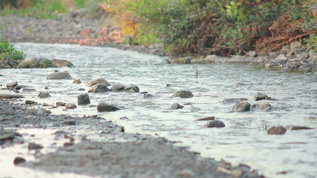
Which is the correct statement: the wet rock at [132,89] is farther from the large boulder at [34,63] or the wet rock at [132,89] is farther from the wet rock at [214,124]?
the large boulder at [34,63]

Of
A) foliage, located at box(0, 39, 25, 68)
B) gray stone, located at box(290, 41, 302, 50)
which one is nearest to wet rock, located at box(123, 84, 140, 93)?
foliage, located at box(0, 39, 25, 68)

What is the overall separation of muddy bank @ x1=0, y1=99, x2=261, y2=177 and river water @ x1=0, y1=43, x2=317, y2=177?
18 cm

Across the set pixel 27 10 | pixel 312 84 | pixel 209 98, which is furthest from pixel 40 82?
pixel 27 10

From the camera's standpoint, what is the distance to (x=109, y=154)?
2.67m

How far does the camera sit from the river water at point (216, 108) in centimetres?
281

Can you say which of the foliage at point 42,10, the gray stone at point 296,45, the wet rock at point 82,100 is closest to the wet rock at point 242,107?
the wet rock at point 82,100

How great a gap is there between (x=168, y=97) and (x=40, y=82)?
230 cm

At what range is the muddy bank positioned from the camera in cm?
238

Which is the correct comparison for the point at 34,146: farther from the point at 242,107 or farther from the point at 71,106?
the point at 242,107

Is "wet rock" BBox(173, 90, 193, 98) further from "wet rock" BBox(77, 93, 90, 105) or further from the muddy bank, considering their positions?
the muddy bank

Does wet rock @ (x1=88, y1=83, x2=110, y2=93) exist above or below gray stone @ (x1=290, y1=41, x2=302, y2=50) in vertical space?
below

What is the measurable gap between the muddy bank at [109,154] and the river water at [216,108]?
18cm

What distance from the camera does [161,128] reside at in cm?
351

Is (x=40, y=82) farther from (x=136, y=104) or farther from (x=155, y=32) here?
(x=155, y=32)
